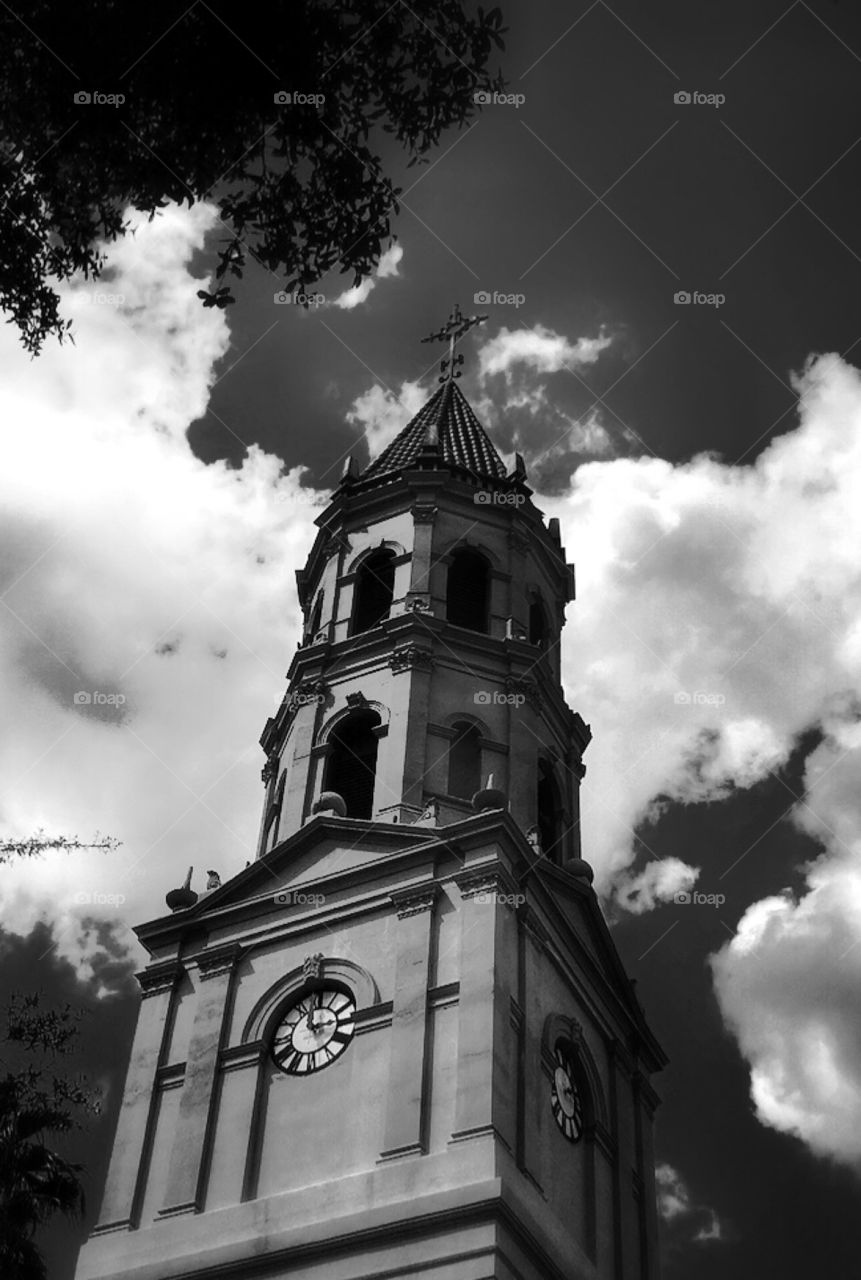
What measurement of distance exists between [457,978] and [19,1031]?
33.3 feet

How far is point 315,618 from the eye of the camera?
45.4 metres

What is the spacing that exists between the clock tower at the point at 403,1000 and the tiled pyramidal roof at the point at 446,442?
135 inches

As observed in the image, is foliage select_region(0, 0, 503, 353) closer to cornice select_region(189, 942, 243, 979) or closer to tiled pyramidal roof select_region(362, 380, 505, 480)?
cornice select_region(189, 942, 243, 979)

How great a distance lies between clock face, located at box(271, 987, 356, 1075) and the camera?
33.4m

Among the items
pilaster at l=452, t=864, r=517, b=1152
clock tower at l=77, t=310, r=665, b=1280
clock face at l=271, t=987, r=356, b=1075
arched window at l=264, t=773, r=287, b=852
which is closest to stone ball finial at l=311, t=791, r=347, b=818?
clock tower at l=77, t=310, r=665, b=1280

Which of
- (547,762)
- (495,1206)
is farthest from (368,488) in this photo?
(495,1206)

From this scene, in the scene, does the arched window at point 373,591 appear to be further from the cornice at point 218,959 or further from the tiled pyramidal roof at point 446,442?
the cornice at point 218,959

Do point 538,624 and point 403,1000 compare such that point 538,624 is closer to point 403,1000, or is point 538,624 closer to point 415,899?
point 415,899

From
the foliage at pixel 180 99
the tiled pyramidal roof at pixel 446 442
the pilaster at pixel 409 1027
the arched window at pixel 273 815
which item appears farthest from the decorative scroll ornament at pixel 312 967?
the foliage at pixel 180 99

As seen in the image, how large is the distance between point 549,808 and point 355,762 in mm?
5282

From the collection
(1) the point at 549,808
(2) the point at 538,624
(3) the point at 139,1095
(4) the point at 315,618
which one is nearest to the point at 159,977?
(3) the point at 139,1095

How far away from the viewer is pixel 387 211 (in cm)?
1622

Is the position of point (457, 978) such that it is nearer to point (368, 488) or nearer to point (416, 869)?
point (416, 869)

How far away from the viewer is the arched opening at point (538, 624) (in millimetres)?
45312
